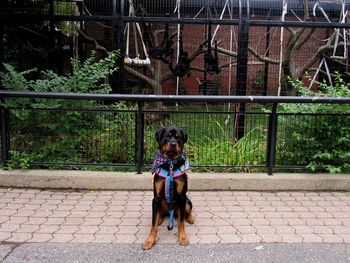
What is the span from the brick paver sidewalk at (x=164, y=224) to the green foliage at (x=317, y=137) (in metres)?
0.51

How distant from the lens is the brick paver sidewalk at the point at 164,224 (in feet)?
14.0

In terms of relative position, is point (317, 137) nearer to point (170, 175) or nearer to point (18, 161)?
point (170, 175)

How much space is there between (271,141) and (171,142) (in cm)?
240

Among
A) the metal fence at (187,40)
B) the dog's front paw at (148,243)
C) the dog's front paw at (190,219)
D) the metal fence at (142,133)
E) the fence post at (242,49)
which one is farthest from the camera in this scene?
the metal fence at (187,40)

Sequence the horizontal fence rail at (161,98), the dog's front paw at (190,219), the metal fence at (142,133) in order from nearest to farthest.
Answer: the dog's front paw at (190,219) → the horizontal fence rail at (161,98) → the metal fence at (142,133)

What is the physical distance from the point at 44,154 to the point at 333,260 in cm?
404

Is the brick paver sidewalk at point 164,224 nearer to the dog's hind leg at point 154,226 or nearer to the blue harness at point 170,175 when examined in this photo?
the dog's hind leg at point 154,226

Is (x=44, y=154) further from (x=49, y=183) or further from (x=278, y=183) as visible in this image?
(x=278, y=183)

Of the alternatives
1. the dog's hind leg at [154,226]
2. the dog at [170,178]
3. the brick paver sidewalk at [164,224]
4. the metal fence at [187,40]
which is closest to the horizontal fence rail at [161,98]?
the brick paver sidewalk at [164,224]

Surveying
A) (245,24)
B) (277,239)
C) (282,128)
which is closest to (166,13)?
(245,24)

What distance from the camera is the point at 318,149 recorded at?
6000 millimetres

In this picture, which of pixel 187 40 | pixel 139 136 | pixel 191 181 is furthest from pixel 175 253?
pixel 187 40

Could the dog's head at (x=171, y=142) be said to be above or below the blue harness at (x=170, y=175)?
Result: above

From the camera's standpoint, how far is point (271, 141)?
5922 mm
